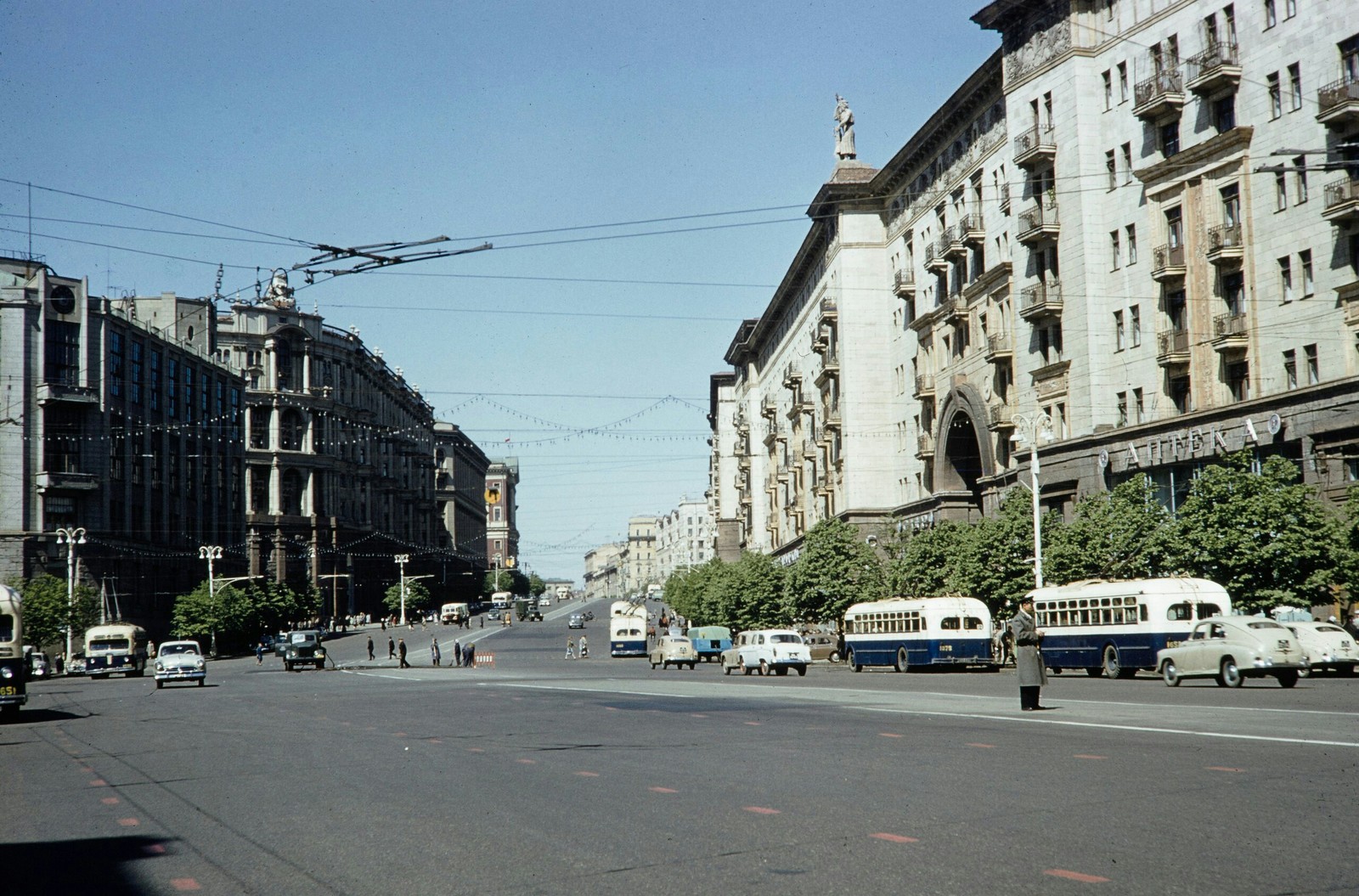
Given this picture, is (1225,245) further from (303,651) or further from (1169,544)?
(303,651)

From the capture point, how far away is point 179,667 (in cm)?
5341

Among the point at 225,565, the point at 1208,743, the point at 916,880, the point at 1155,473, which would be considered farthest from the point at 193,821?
the point at 225,565

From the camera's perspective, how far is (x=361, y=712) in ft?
94.1

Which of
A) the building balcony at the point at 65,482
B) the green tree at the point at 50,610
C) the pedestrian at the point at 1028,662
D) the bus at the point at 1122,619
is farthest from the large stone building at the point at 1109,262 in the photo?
the building balcony at the point at 65,482

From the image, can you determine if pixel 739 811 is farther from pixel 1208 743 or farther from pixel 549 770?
pixel 1208 743

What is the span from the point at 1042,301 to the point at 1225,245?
10.5m

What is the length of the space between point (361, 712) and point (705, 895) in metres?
21.7

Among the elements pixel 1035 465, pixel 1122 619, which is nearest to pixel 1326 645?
pixel 1122 619

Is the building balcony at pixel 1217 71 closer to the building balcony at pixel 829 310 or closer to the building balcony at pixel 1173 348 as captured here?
the building balcony at pixel 1173 348

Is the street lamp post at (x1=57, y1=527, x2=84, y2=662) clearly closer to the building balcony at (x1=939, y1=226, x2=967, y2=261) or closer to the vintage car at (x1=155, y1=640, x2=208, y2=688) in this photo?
the vintage car at (x1=155, y1=640, x2=208, y2=688)

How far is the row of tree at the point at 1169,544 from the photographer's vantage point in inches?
1538

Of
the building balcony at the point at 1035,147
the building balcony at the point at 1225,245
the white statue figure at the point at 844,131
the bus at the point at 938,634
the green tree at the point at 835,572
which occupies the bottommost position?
the bus at the point at 938,634

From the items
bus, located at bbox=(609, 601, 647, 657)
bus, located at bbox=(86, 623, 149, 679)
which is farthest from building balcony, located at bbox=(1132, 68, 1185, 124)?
bus, located at bbox=(86, 623, 149, 679)

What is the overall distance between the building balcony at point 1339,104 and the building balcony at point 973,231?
22369 mm
